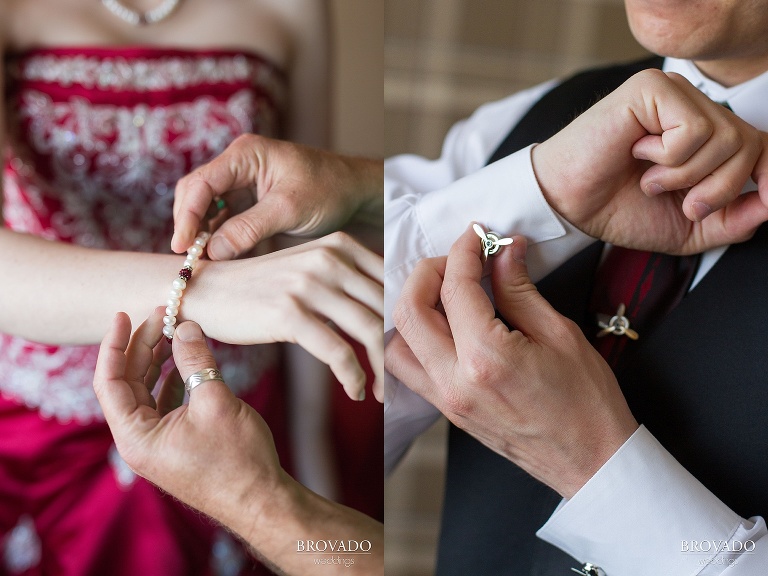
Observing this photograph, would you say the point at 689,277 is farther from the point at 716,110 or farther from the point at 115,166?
the point at 115,166

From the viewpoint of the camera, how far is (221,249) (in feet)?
1.23

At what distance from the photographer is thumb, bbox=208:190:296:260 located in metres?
0.38

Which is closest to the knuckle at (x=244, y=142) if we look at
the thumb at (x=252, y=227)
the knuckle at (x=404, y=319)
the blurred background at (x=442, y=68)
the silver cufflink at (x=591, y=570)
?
the thumb at (x=252, y=227)

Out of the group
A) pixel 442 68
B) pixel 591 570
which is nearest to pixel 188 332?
pixel 591 570

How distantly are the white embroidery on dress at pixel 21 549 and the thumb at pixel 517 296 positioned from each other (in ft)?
1.07

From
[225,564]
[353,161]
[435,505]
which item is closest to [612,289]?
[353,161]

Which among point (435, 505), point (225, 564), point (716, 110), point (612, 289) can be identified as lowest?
point (435, 505)

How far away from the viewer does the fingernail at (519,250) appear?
0.45 meters

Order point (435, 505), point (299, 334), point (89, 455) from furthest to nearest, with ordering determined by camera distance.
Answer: point (435, 505)
point (89, 455)
point (299, 334)

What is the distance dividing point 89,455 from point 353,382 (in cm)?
21

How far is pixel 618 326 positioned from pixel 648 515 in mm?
124

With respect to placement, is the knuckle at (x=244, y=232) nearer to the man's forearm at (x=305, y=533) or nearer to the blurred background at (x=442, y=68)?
the man's forearm at (x=305, y=533)

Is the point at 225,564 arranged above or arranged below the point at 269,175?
below

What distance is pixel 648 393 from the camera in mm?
473
